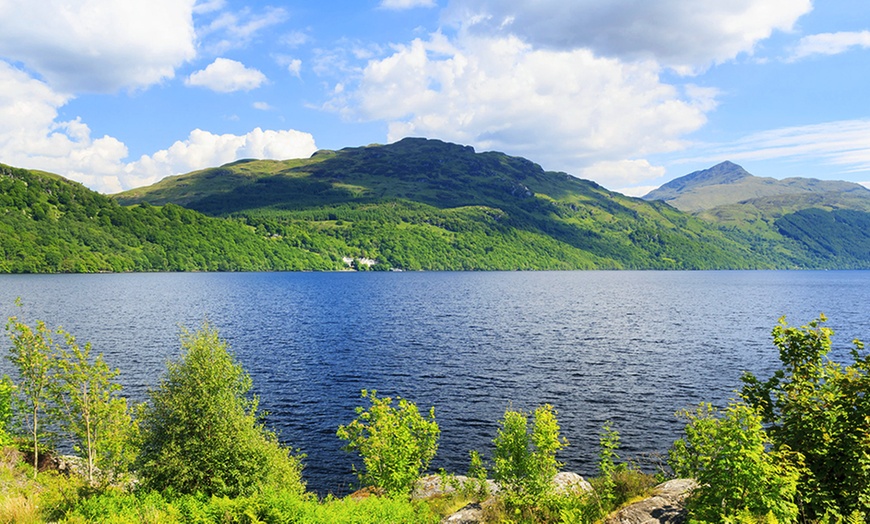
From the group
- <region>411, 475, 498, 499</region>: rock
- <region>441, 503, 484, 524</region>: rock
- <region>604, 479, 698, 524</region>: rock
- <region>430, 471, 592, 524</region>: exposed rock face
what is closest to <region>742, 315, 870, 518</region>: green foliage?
<region>604, 479, 698, 524</region>: rock

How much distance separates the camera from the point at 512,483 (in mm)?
25469

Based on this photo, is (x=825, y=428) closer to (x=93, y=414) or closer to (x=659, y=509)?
(x=659, y=509)

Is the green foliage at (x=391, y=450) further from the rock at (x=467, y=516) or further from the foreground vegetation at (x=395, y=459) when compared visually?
the rock at (x=467, y=516)

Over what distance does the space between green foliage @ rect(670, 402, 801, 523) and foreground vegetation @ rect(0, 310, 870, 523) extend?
5cm

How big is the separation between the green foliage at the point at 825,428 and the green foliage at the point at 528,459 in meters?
9.47

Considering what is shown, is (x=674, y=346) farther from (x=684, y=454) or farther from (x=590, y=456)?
(x=684, y=454)

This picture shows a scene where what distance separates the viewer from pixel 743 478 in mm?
15797

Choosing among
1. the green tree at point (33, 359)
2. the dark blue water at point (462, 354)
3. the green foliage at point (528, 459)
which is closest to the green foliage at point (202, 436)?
the green tree at point (33, 359)

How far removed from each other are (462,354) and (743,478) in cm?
7686

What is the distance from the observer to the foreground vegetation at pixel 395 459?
16734 millimetres

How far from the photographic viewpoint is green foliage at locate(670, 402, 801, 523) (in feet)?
50.7

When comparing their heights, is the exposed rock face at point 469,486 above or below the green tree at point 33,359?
below

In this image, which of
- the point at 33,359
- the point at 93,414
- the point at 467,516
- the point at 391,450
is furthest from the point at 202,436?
the point at 467,516

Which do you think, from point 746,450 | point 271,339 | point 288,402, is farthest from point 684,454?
point 271,339
